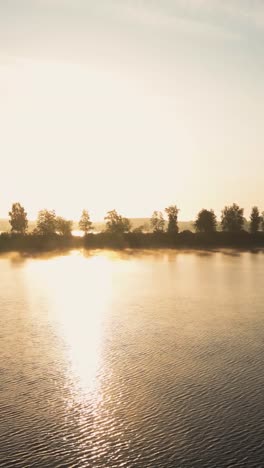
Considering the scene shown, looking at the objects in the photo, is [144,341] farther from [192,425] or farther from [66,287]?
[66,287]

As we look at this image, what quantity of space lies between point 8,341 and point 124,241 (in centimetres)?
16531

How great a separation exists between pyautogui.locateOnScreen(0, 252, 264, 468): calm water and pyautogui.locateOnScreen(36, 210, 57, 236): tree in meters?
141

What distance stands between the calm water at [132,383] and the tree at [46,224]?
140627mm

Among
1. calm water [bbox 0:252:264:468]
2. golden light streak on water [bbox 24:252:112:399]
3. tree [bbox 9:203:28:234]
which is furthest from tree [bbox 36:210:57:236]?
calm water [bbox 0:252:264:468]

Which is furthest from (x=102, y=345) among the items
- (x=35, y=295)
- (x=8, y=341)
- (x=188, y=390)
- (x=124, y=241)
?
(x=124, y=241)

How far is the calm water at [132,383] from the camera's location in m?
17.6

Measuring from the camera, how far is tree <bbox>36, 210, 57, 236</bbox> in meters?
193

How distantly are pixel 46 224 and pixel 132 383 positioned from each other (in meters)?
173

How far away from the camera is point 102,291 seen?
211 ft

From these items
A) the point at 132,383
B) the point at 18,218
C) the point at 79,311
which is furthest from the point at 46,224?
the point at 132,383

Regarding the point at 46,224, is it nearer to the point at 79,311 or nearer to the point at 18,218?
the point at 18,218

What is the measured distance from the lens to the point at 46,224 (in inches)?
7648

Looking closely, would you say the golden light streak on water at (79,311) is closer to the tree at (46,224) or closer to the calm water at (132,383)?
the calm water at (132,383)

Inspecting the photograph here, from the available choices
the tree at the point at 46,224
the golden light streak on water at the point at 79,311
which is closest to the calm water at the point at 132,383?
the golden light streak on water at the point at 79,311
